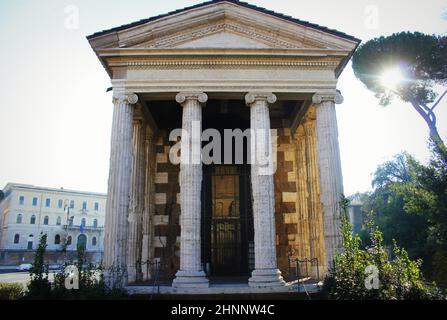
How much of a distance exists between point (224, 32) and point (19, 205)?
5708 cm

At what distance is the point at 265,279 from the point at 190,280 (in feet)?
7.48

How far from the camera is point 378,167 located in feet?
126

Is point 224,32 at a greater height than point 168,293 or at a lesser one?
greater

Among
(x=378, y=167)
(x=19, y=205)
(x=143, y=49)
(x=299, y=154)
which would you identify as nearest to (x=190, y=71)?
(x=143, y=49)

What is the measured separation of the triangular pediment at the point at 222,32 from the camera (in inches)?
485

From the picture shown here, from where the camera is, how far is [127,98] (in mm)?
12047

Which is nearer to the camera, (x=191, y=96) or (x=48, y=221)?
(x=191, y=96)

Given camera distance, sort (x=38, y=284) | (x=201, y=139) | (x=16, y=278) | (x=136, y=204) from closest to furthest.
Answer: (x=38, y=284)
(x=201, y=139)
(x=136, y=204)
(x=16, y=278)

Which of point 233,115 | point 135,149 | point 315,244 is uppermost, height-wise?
point 233,115

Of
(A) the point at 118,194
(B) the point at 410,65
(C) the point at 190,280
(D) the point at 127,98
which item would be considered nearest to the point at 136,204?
(A) the point at 118,194

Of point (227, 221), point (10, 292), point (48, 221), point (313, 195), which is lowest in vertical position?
point (10, 292)

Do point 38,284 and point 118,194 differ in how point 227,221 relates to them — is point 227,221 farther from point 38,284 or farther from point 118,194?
point 38,284

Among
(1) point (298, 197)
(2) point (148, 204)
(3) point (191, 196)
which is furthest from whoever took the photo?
(1) point (298, 197)
